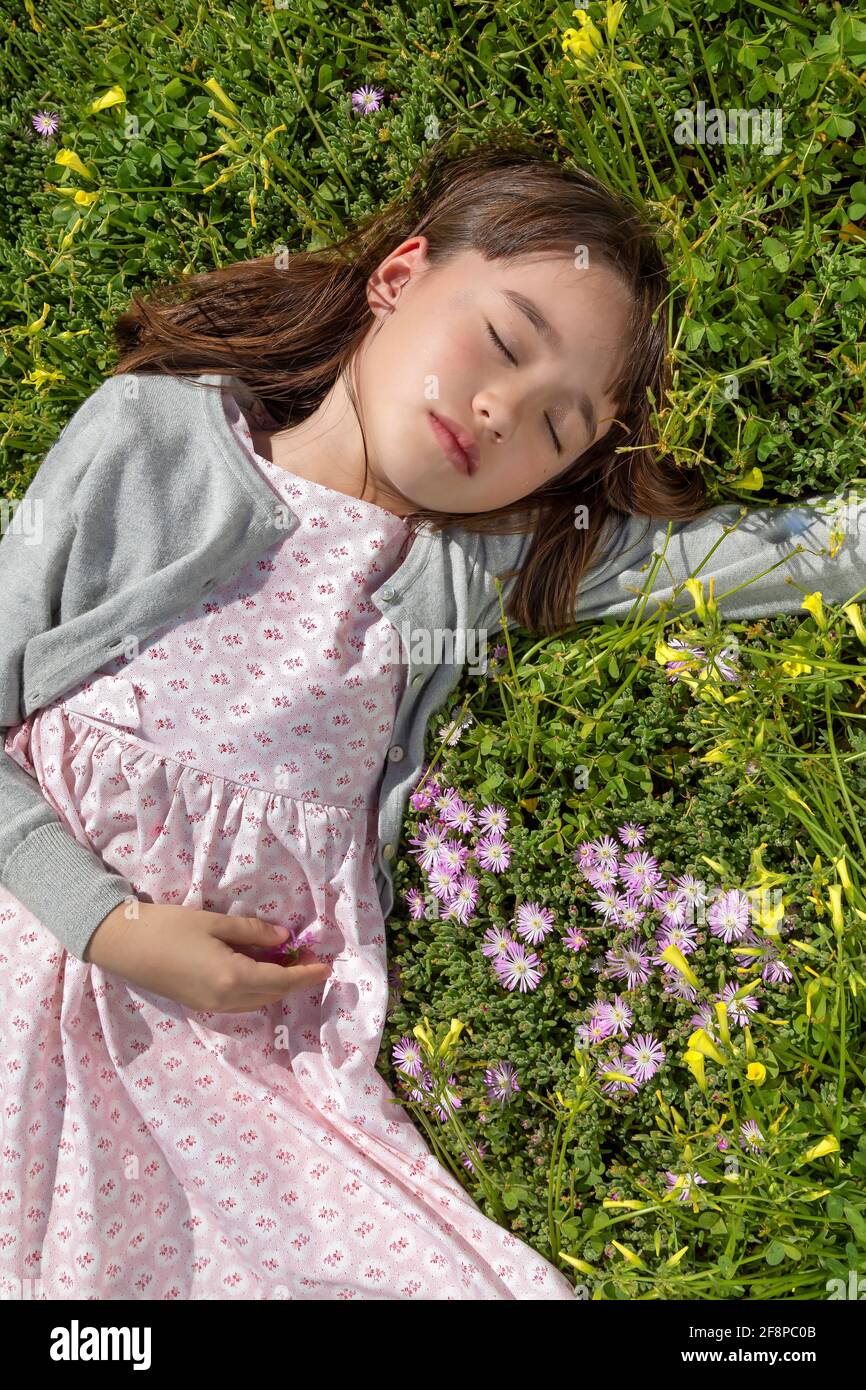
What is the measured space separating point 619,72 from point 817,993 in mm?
1693

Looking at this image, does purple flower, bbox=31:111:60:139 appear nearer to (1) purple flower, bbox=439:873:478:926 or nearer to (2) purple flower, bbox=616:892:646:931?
(1) purple flower, bbox=439:873:478:926

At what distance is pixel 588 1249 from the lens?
2.17 metres

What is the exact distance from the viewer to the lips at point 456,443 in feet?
6.72

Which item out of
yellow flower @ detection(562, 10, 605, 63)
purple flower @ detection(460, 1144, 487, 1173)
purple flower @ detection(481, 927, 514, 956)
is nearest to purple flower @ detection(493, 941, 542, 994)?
purple flower @ detection(481, 927, 514, 956)

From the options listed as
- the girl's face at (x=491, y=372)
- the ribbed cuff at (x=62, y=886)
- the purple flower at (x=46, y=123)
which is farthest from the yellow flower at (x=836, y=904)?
the purple flower at (x=46, y=123)

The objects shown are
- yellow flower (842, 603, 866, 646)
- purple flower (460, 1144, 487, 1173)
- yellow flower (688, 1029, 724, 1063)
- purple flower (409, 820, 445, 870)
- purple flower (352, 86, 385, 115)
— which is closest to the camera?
yellow flower (688, 1029, 724, 1063)

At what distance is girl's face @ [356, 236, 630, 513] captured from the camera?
6.64 ft

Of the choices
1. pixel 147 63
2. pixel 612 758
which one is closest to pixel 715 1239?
pixel 612 758

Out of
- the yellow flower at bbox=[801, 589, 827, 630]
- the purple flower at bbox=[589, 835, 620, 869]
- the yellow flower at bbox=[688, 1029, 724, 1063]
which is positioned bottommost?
the purple flower at bbox=[589, 835, 620, 869]

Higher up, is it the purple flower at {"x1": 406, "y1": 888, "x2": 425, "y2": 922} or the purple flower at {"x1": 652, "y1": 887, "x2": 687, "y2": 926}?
the purple flower at {"x1": 406, "y1": 888, "x2": 425, "y2": 922}

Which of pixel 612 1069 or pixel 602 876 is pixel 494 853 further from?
pixel 612 1069

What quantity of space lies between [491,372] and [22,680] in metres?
1.10

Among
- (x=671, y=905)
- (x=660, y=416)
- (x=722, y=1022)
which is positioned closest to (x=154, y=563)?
(x=660, y=416)

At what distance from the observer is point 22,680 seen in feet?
7.27
